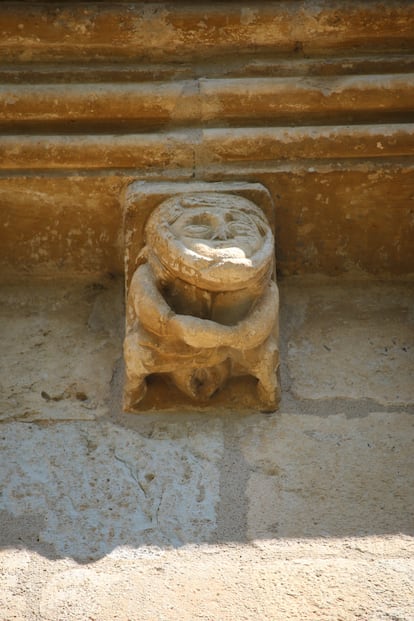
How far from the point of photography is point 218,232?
254 centimetres

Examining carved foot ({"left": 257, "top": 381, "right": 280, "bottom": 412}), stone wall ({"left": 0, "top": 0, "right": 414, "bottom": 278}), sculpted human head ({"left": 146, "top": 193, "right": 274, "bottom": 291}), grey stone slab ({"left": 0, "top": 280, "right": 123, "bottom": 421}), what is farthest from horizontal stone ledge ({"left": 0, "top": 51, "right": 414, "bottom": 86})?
carved foot ({"left": 257, "top": 381, "right": 280, "bottom": 412})

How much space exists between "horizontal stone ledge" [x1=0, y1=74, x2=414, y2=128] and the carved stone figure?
37cm

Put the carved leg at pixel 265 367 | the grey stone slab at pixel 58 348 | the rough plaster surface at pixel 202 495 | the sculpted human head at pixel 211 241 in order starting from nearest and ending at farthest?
the rough plaster surface at pixel 202 495 → the sculpted human head at pixel 211 241 → the carved leg at pixel 265 367 → the grey stone slab at pixel 58 348

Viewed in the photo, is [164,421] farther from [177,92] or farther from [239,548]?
[177,92]

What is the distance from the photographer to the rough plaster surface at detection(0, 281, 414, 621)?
2.08 metres

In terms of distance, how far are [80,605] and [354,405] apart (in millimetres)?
935

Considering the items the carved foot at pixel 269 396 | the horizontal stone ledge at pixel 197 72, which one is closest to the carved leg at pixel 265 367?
the carved foot at pixel 269 396

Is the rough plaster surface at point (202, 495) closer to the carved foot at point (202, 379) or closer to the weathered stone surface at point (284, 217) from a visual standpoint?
the carved foot at point (202, 379)

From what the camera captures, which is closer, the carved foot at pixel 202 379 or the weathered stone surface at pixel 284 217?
the carved foot at pixel 202 379

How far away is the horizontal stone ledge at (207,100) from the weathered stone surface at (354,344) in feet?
1.77

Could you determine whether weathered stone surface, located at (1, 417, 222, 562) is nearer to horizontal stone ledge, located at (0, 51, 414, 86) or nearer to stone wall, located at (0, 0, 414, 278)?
stone wall, located at (0, 0, 414, 278)

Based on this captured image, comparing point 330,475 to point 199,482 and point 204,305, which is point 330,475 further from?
point 204,305

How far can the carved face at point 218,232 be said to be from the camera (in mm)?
2459

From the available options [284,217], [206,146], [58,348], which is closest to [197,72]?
[206,146]
